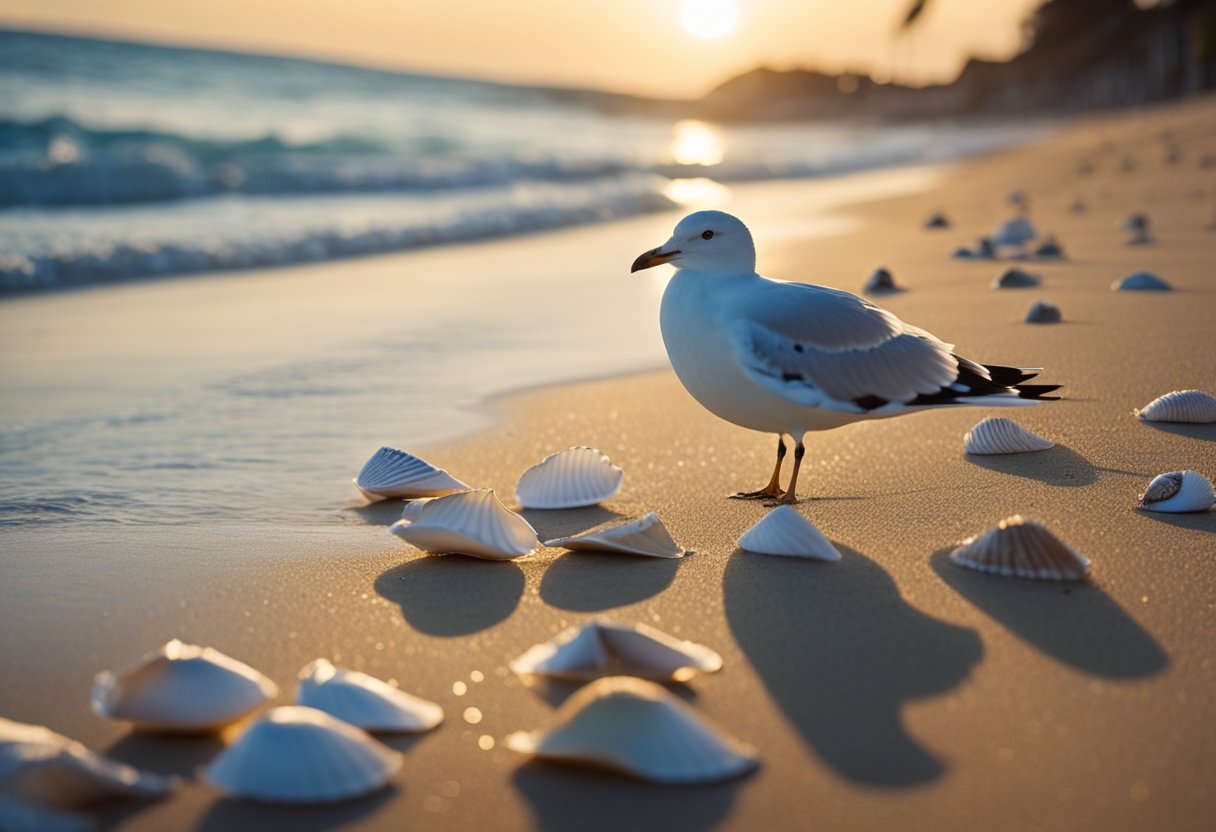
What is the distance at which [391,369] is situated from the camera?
5992 mm

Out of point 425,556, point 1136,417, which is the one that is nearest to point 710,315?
point 425,556

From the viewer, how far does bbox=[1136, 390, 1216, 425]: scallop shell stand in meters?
4.11

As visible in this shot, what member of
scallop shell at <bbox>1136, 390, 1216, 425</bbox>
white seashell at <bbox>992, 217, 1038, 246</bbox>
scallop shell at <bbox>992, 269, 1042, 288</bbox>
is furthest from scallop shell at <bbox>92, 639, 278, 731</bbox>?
white seashell at <bbox>992, 217, 1038, 246</bbox>

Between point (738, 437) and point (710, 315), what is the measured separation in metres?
1.12

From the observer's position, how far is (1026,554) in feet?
9.30

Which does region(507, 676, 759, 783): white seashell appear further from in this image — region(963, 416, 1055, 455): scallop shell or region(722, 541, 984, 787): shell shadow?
region(963, 416, 1055, 455): scallop shell

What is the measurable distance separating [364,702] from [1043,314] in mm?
4710

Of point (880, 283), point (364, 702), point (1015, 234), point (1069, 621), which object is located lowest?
point (1069, 621)

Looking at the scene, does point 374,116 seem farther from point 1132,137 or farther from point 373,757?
point 373,757

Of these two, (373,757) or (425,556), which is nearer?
(373,757)

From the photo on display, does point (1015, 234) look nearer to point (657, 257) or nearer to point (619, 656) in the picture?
point (657, 257)

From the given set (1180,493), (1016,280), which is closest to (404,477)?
(1180,493)

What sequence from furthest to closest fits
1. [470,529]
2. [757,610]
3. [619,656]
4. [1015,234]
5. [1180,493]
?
[1015,234] → [1180,493] → [470,529] → [757,610] → [619,656]

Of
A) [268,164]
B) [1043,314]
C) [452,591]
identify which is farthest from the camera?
[268,164]
